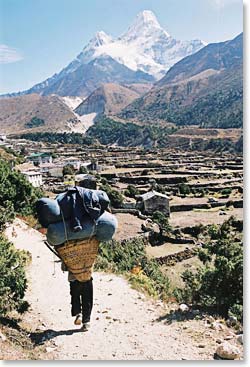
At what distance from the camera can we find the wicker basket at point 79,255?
160 inches

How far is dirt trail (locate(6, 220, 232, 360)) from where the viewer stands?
3.79m

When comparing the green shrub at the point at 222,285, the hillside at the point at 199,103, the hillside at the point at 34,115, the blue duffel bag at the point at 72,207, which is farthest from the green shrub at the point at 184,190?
the hillside at the point at 34,115

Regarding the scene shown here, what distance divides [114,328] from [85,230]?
107cm

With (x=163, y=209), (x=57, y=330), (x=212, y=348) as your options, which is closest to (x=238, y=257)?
(x=212, y=348)

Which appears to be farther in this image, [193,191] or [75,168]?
[75,168]

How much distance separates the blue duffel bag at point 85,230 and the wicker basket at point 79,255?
67 millimetres

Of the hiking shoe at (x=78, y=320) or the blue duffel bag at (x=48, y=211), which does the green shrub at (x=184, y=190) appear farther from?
the blue duffel bag at (x=48, y=211)

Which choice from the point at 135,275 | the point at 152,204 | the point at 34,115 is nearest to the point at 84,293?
the point at 135,275

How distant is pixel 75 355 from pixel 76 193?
1.29m

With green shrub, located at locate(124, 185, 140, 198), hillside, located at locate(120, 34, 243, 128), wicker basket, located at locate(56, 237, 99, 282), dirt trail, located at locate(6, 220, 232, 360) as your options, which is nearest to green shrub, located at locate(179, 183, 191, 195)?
green shrub, located at locate(124, 185, 140, 198)

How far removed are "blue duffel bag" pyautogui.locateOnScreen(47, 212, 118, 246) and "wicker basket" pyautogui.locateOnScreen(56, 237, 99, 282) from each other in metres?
0.07

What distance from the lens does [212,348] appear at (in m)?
3.83

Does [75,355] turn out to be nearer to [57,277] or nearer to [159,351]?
[159,351]

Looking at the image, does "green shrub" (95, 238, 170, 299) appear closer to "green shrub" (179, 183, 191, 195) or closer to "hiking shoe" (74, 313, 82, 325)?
"hiking shoe" (74, 313, 82, 325)
